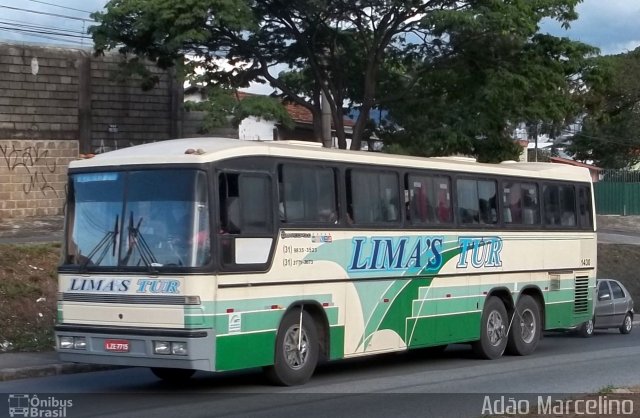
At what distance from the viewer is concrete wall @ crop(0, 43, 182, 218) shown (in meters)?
30.8

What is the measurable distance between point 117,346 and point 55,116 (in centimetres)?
2059

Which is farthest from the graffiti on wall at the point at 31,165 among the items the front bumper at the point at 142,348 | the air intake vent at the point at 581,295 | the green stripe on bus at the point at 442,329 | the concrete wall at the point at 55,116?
the front bumper at the point at 142,348

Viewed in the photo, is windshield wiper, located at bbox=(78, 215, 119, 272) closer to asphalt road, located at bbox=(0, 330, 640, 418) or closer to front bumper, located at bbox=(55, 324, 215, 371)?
front bumper, located at bbox=(55, 324, 215, 371)

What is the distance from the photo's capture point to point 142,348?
40.8ft

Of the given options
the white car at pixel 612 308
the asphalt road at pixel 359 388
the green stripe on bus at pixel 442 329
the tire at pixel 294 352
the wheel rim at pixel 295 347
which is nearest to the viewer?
the asphalt road at pixel 359 388

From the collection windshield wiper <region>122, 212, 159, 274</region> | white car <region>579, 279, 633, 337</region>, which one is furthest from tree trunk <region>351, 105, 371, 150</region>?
windshield wiper <region>122, 212, 159, 274</region>

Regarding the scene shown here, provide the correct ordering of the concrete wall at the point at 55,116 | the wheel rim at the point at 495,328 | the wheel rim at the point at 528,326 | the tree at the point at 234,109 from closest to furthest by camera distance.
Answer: the wheel rim at the point at 495,328
the wheel rim at the point at 528,326
the tree at the point at 234,109
the concrete wall at the point at 55,116

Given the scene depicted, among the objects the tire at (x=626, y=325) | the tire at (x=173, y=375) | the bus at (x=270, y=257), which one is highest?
the bus at (x=270, y=257)

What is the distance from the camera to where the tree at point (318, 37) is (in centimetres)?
2531

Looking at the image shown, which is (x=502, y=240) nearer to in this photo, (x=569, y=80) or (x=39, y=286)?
(x=39, y=286)

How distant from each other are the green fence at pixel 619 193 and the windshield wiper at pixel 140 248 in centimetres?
4512

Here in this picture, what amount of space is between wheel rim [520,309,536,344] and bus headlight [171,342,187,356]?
8.57 meters

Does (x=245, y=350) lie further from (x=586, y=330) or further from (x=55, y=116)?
(x=55, y=116)

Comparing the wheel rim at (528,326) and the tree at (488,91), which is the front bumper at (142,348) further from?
the tree at (488,91)
